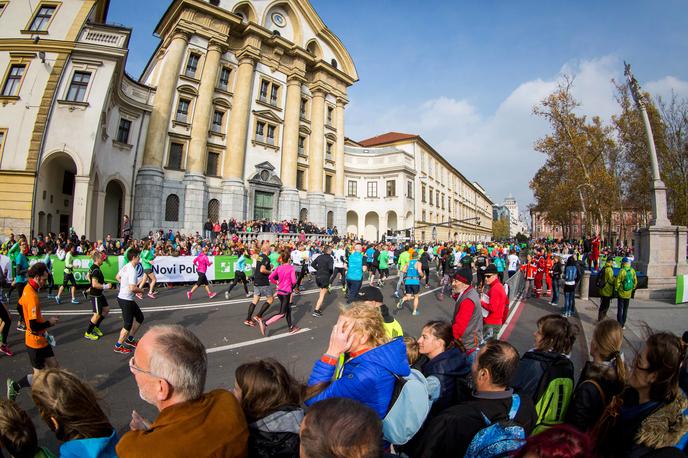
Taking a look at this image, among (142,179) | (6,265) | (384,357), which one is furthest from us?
(142,179)

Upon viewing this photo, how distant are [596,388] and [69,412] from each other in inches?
132

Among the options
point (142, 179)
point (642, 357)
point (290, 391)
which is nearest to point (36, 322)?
point (290, 391)

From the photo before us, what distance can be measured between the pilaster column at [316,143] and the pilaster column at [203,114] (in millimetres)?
11049

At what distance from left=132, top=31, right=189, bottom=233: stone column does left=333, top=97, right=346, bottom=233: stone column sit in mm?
17482

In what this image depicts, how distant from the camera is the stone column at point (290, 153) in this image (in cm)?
3253

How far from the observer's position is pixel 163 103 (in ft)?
83.4

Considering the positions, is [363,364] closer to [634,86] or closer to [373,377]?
[373,377]

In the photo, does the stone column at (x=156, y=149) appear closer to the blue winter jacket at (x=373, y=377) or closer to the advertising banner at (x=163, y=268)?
the advertising banner at (x=163, y=268)

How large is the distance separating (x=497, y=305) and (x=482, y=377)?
362cm

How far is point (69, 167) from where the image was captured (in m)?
22.3

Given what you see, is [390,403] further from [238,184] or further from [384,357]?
[238,184]

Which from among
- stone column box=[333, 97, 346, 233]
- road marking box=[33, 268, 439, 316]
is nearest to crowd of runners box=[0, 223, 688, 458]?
road marking box=[33, 268, 439, 316]

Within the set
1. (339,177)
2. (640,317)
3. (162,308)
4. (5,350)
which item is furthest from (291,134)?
(640,317)

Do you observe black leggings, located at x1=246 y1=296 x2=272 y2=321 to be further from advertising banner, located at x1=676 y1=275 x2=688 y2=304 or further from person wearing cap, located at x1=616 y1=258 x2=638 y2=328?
advertising banner, located at x1=676 y1=275 x2=688 y2=304
